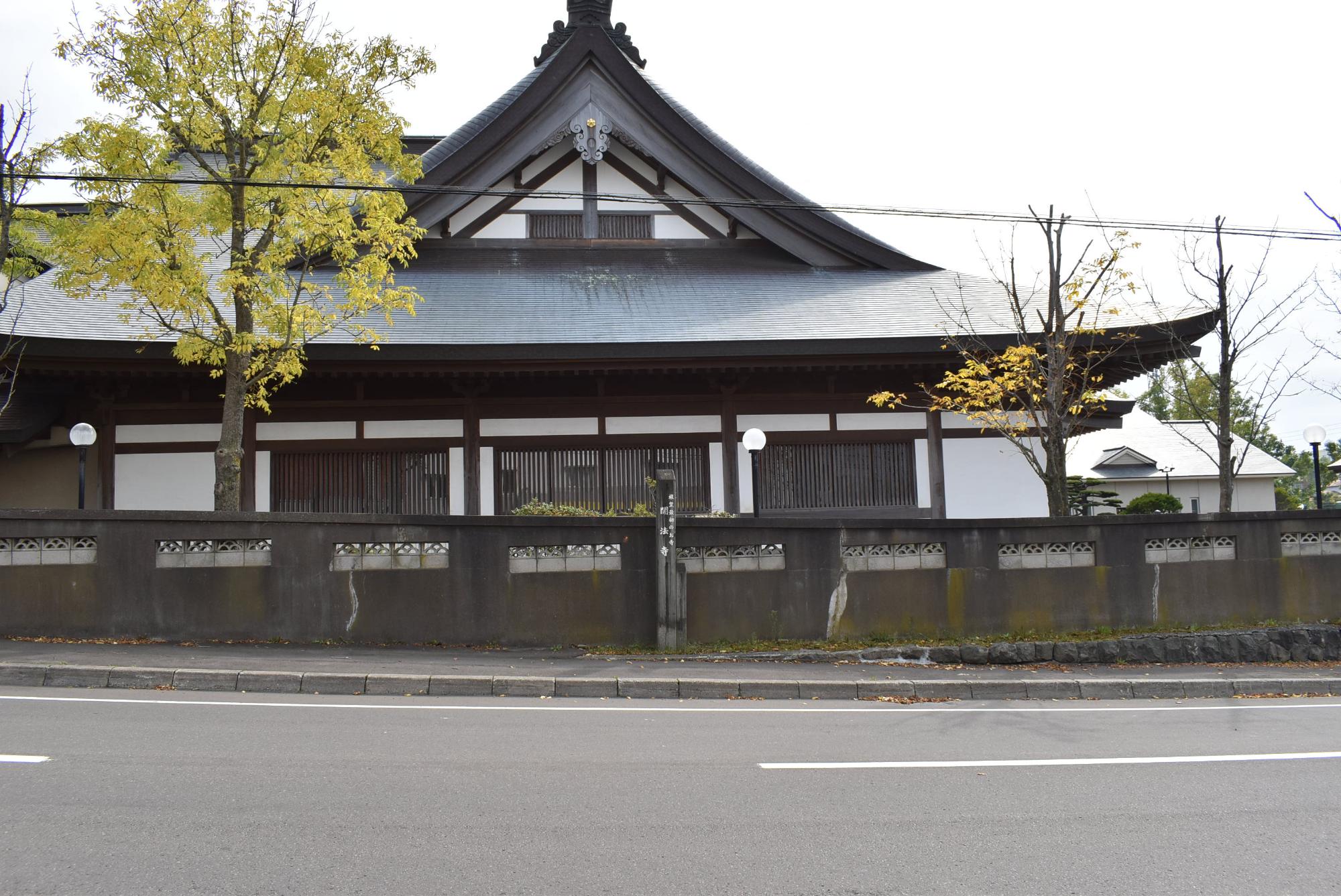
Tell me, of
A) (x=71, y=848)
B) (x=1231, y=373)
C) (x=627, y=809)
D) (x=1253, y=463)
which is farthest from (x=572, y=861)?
(x=1253, y=463)

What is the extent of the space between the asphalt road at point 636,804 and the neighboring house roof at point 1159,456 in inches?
1044

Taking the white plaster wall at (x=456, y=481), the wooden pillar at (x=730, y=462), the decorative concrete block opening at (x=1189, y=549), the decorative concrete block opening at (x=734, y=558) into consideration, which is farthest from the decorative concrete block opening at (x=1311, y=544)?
the white plaster wall at (x=456, y=481)

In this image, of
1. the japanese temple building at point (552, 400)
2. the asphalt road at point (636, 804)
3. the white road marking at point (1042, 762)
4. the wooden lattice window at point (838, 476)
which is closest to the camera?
the asphalt road at point (636, 804)

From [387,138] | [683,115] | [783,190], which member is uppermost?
[683,115]

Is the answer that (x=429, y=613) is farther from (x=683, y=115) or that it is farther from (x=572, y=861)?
(x=683, y=115)

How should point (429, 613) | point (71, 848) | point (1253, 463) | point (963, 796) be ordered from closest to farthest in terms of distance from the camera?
A: point (71, 848), point (963, 796), point (429, 613), point (1253, 463)

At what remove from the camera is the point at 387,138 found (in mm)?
10891

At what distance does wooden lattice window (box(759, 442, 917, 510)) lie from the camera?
13828 millimetres

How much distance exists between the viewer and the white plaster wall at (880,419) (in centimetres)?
1396

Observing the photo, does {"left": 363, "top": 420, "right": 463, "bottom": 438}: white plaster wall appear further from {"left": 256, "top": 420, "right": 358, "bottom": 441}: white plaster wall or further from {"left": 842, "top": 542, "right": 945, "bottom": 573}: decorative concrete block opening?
{"left": 842, "top": 542, "right": 945, "bottom": 573}: decorative concrete block opening

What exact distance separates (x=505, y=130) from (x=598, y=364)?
5.09 m

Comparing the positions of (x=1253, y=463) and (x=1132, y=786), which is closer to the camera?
(x=1132, y=786)

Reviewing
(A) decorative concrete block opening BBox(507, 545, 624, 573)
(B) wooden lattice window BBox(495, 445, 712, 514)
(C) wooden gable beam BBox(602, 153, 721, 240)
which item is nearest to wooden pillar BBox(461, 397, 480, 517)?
(B) wooden lattice window BBox(495, 445, 712, 514)

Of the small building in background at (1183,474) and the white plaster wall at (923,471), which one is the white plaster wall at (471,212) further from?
the small building in background at (1183,474)
